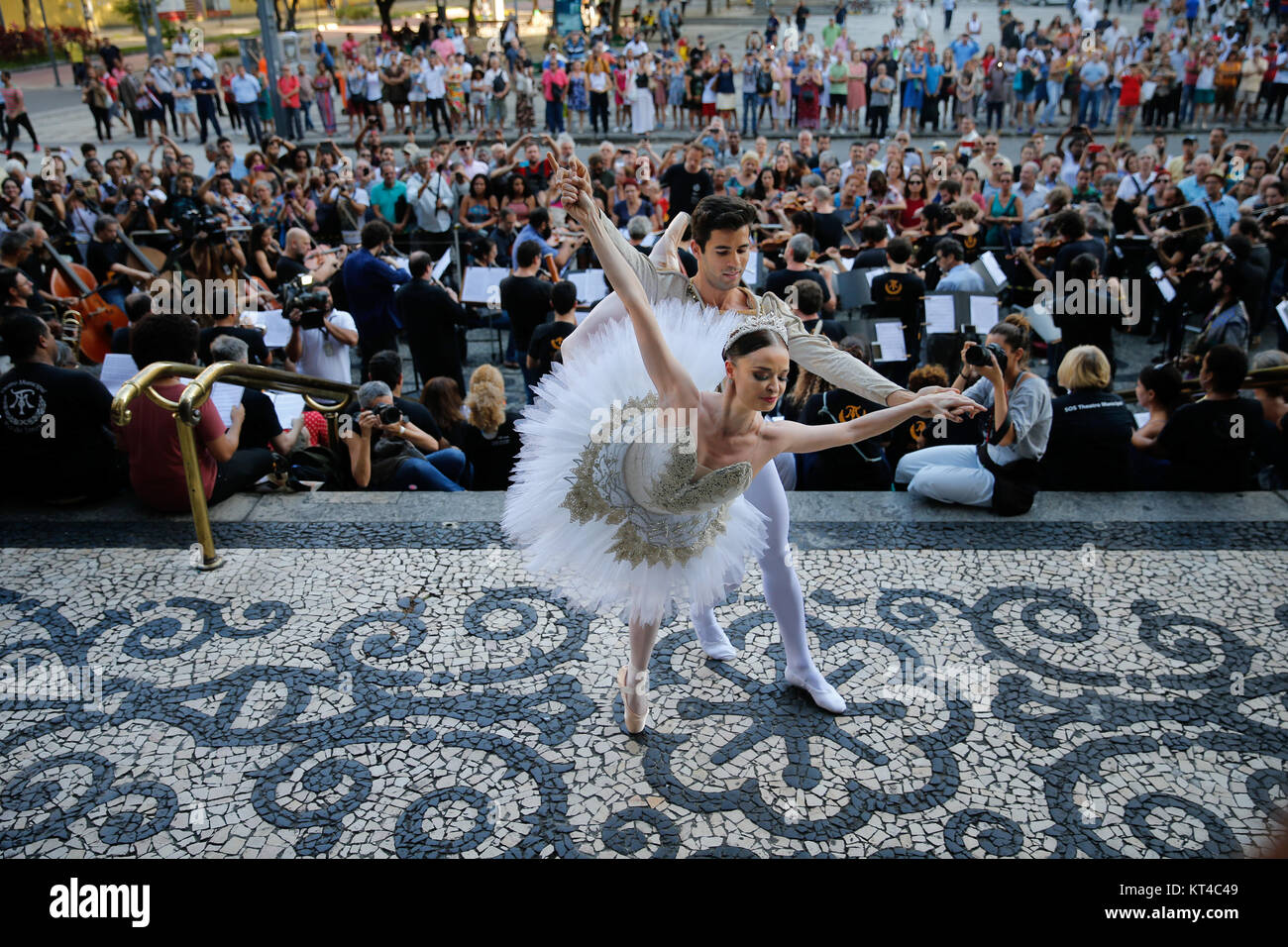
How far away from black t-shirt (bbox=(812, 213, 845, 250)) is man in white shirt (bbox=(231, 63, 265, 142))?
15.9 metres

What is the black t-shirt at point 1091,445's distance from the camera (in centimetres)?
570

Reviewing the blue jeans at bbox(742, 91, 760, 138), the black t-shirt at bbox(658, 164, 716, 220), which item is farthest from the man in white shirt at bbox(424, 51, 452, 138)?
the black t-shirt at bbox(658, 164, 716, 220)

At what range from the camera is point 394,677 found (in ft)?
13.8

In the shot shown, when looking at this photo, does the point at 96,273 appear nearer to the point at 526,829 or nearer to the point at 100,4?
the point at 526,829

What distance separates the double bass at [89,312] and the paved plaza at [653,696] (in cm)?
447

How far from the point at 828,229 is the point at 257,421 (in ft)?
23.5

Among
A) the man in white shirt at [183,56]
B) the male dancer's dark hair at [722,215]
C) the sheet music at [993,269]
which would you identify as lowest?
Result: the sheet music at [993,269]

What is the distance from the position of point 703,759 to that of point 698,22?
3846cm

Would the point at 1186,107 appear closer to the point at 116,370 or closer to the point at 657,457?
the point at 116,370

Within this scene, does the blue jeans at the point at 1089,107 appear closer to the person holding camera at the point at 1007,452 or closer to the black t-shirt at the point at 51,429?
the person holding camera at the point at 1007,452

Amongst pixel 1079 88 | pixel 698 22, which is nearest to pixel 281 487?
pixel 1079 88

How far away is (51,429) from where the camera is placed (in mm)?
5449

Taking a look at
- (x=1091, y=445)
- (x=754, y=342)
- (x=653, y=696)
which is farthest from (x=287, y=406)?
(x=1091, y=445)

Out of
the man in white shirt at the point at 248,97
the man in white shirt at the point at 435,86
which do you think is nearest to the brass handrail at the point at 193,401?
the man in white shirt at the point at 435,86
